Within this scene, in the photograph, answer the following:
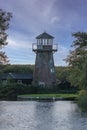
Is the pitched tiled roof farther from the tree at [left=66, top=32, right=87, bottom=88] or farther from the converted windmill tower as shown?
the tree at [left=66, top=32, right=87, bottom=88]

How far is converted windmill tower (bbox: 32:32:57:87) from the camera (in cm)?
12194

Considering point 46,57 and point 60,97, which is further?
point 46,57

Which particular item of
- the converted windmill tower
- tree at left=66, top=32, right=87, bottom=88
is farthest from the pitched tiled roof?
tree at left=66, top=32, right=87, bottom=88

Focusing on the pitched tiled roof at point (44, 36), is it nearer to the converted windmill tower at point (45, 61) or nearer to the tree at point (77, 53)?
the converted windmill tower at point (45, 61)

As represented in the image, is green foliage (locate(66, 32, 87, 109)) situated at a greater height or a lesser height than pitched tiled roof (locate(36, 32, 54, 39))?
lesser

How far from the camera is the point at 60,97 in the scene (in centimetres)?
9650

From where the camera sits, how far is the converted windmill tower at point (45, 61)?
121938 mm

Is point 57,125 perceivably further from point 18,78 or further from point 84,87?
point 18,78

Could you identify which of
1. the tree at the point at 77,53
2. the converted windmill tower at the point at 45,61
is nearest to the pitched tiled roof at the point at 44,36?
the converted windmill tower at the point at 45,61

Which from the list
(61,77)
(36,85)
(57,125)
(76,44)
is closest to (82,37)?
(76,44)

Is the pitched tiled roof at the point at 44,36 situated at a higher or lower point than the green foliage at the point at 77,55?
higher

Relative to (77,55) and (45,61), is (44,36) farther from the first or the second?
(77,55)

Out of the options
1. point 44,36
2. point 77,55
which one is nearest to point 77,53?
point 77,55

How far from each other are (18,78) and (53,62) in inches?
750
